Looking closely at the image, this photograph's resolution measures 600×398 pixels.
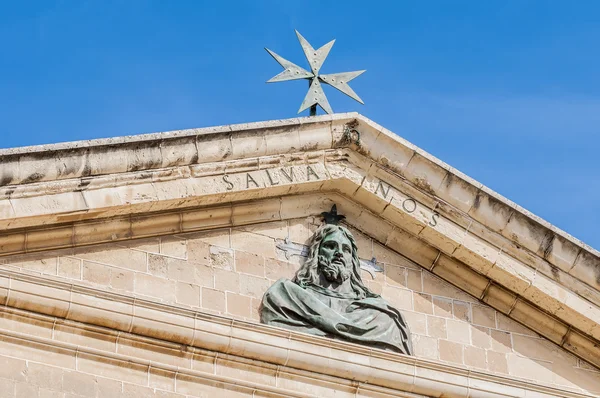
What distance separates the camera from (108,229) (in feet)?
74.4

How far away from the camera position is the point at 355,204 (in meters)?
24.0

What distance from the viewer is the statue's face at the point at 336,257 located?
23375 millimetres

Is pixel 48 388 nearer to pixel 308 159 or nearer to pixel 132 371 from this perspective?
pixel 132 371

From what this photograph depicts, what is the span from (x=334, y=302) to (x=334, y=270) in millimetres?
353

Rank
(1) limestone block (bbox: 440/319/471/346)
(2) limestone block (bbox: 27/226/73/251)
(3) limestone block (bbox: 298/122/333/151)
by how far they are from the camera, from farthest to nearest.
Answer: (1) limestone block (bbox: 440/319/471/346), (3) limestone block (bbox: 298/122/333/151), (2) limestone block (bbox: 27/226/73/251)

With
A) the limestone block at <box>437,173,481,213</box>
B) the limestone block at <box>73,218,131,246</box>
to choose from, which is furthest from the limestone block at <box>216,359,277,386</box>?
the limestone block at <box>437,173,481,213</box>

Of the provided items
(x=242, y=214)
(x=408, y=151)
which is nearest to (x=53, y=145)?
(x=242, y=214)

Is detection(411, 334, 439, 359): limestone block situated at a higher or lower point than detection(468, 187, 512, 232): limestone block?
lower

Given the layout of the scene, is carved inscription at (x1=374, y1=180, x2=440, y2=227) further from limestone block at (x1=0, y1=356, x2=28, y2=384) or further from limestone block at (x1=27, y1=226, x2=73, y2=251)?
limestone block at (x1=0, y1=356, x2=28, y2=384)

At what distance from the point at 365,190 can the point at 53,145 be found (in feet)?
10.9

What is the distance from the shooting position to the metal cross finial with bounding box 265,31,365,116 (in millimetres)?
24047

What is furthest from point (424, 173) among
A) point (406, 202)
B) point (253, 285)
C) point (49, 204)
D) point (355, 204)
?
point (49, 204)

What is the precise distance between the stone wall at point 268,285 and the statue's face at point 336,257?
9.7 inches

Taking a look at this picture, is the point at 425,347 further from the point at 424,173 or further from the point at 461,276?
the point at 424,173
